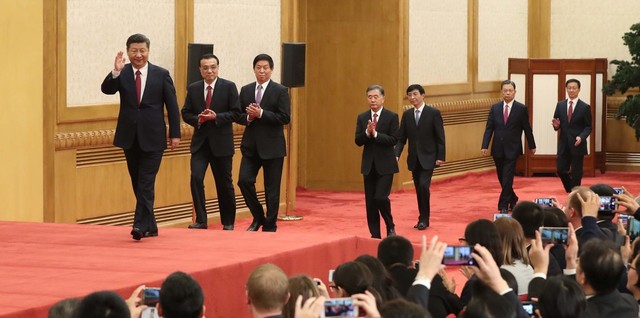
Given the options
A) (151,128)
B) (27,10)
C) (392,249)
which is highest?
(27,10)

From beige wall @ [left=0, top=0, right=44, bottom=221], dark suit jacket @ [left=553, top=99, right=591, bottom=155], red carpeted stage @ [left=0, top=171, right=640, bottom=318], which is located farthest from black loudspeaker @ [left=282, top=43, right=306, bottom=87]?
dark suit jacket @ [left=553, top=99, right=591, bottom=155]

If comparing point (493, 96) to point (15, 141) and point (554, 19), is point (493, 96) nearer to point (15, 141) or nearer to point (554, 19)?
point (554, 19)

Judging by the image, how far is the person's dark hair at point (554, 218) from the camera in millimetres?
7113

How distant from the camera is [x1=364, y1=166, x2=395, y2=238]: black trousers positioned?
11555 millimetres

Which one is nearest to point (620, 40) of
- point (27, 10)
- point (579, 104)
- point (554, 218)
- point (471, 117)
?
point (471, 117)

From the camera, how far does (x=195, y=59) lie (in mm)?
12008

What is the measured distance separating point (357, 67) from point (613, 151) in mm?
4953

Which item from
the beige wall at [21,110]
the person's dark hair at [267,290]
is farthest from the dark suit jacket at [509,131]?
the person's dark hair at [267,290]

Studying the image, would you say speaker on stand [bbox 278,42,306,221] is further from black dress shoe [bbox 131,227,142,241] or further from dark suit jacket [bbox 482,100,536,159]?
black dress shoe [bbox 131,227,142,241]

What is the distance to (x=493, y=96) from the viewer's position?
18812mm

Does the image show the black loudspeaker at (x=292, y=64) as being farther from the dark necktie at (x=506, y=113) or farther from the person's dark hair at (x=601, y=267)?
the person's dark hair at (x=601, y=267)

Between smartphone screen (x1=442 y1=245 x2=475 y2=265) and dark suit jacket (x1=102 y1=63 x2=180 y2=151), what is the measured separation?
419cm

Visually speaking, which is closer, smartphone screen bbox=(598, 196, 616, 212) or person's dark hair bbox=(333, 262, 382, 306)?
person's dark hair bbox=(333, 262, 382, 306)

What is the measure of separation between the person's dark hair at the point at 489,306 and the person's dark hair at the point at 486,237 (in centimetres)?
121
